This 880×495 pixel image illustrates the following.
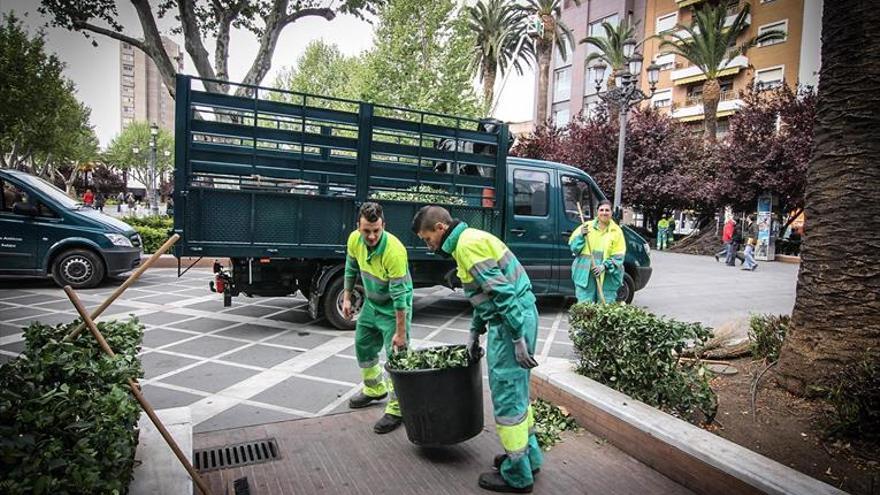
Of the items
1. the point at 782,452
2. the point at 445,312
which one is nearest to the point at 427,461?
the point at 782,452

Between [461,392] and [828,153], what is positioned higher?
[828,153]

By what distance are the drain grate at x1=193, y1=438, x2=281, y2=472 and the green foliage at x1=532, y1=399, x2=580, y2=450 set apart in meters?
1.82

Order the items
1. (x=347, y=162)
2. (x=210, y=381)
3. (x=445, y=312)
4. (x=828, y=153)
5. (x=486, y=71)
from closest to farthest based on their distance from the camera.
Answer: (x=828, y=153), (x=210, y=381), (x=347, y=162), (x=445, y=312), (x=486, y=71)

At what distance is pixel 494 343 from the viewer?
3059 millimetres

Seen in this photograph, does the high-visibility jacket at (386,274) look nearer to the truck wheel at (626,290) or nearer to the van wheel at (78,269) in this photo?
the truck wheel at (626,290)

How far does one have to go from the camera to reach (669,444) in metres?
3.04

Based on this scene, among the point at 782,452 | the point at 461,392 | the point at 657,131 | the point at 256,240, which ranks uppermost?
the point at 657,131

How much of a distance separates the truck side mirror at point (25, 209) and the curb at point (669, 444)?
8774mm

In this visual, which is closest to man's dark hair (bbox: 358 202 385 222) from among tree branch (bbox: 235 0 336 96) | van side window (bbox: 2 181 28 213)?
van side window (bbox: 2 181 28 213)

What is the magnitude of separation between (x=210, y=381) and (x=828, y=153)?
18.1ft

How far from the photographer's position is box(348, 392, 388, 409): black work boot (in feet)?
13.7

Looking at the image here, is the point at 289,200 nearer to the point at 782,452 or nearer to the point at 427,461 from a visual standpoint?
the point at 427,461

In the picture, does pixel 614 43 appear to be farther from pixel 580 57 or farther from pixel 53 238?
pixel 53 238

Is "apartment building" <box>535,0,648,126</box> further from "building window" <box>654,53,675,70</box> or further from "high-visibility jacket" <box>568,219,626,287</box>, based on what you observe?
"high-visibility jacket" <box>568,219,626,287</box>
